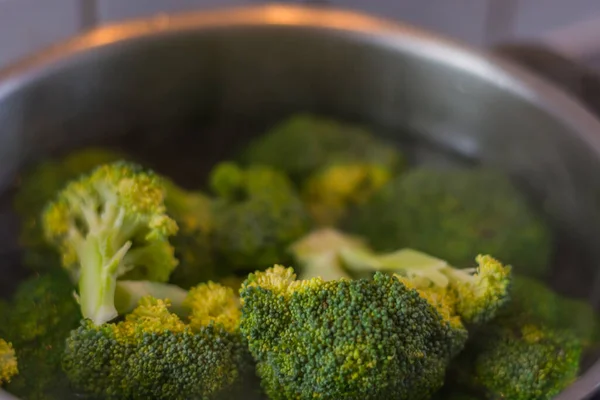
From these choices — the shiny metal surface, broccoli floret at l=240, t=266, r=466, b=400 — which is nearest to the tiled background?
the shiny metal surface

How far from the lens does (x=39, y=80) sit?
90 centimetres

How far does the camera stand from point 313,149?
1012mm

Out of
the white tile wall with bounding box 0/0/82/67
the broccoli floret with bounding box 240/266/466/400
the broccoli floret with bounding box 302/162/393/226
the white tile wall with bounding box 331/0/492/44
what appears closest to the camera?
the broccoli floret with bounding box 240/266/466/400

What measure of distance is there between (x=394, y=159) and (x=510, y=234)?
0.21 metres

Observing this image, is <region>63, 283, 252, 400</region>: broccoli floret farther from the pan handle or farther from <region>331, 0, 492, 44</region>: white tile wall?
<region>331, 0, 492, 44</region>: white tile wall

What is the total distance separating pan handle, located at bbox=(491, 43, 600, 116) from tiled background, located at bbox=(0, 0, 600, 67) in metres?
0.29

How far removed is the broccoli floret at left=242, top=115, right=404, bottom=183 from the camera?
1008 millimetres

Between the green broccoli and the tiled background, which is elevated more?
the tiled background

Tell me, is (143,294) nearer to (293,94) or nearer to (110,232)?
(110,232)

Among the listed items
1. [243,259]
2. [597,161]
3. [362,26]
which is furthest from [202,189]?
[597,161]

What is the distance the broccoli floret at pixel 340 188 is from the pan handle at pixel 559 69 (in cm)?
24

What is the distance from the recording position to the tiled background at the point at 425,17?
1.12m

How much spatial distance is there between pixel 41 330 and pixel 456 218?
0.49 m

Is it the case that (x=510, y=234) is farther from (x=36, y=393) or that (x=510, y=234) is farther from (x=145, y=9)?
(x=145, y=9)
